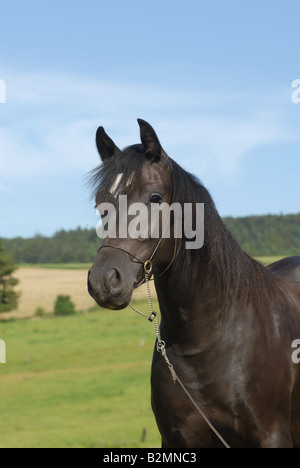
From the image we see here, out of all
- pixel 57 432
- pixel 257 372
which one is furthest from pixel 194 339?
pixel 57 432

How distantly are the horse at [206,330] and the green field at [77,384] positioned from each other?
Answer: 18.3 metres

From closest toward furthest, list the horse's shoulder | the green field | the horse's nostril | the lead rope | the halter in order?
the horse's nostril, the halter, the lead rope, the horse's shoulder, the green field

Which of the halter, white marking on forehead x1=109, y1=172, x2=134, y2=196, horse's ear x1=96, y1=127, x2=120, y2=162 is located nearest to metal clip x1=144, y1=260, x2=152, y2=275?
the halter

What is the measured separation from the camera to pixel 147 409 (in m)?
37.8

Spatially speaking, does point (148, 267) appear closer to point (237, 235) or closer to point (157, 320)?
point (157, 320)

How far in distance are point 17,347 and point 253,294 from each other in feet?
169

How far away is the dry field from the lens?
247 ft

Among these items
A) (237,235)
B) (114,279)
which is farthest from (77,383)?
(114,279)

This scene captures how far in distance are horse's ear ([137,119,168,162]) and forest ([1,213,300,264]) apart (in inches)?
1553

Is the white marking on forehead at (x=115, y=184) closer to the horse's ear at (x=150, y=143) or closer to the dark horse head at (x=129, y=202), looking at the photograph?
the dark horse head at (x=129, y=202)

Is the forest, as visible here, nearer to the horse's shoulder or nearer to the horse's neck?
the horse's shoulder

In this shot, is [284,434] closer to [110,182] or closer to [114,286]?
[114,286]

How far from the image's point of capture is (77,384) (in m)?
41.9

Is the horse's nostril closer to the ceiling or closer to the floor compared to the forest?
closer to the floor
